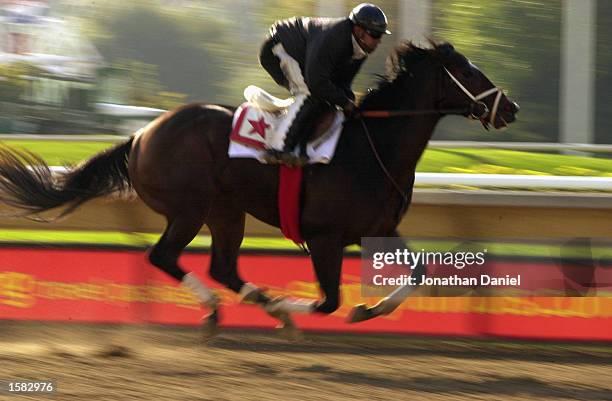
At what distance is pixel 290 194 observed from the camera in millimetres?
5770

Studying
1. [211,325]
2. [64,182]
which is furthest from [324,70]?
[64,182]

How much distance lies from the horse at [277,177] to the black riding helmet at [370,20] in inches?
13.5

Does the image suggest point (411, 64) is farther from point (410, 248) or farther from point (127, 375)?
point (127, 375)

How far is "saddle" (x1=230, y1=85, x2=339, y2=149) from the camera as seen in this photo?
18.8ft

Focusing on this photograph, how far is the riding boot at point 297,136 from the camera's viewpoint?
567 cm

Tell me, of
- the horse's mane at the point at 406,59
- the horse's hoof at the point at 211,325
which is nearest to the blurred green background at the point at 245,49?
the horse's mane at the point at 406,59

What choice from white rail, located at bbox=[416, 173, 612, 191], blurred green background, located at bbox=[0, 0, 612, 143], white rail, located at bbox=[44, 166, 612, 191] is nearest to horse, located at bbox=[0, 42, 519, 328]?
white rail, located at bbox=[44, 166, 612, 191]

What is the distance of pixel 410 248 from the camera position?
19.5 ft

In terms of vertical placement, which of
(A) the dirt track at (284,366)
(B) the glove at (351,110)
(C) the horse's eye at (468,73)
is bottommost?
(A) the dirt track at (284,366)

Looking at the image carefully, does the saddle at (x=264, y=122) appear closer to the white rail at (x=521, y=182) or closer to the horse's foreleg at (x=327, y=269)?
the horse's foreleg at (x=327, y=269)

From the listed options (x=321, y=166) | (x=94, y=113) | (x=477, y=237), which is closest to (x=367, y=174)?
(x=321, y=166)

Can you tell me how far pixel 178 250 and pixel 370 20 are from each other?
1.72 m

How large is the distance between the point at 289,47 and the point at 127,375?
80.2 inches

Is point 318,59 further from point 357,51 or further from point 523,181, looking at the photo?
point 523,181
